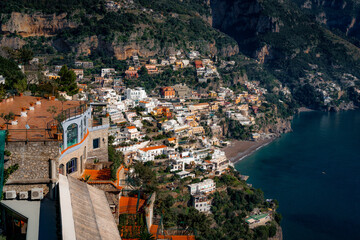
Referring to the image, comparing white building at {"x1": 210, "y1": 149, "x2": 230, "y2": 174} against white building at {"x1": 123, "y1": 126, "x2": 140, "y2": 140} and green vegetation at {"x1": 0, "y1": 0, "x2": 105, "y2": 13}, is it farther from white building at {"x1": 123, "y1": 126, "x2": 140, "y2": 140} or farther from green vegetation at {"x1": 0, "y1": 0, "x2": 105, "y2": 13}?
green vegetation at {"x1": 0, "y1": 0, "x2": 105, "y2": 13}

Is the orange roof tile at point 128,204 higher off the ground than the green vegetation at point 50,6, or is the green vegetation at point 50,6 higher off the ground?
the green vegetation at point 50,6

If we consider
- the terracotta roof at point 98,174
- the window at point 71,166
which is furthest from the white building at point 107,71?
the window at point 71,166

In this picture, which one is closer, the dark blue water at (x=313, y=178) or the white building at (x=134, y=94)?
the dark blue water at (x=313, y=178)

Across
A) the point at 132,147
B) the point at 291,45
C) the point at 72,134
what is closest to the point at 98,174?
the point at 72,134

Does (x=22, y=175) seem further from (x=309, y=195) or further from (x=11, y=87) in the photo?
(x=309, y=195)

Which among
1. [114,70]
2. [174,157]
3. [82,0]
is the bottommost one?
[174,157]

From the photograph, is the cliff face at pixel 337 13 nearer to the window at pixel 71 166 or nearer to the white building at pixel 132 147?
the white building at pixel 132 147

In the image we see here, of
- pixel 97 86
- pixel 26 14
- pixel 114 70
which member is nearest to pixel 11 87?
pixel 97 86
